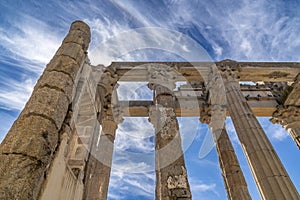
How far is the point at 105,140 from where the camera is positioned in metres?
12.3

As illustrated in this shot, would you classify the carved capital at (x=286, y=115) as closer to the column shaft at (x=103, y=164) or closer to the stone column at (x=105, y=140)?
the stone column at (x=105, y=140)

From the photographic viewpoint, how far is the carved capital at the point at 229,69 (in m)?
10.5

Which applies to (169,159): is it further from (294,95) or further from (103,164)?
(294,95)

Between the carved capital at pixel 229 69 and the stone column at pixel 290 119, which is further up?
the carved capital at pixel 229 69

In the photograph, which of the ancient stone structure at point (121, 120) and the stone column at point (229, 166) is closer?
the ancient stone structure at point (121, 120)

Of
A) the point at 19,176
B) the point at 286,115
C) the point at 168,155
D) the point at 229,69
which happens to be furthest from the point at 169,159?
Result: the point at 286,115

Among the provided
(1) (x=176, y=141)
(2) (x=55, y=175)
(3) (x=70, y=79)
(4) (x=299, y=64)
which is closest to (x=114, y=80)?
(1) (x=176, y=141)

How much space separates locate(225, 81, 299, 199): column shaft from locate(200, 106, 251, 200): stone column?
3.73 m

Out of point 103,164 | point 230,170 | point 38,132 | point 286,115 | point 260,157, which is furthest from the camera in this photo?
point 286,115

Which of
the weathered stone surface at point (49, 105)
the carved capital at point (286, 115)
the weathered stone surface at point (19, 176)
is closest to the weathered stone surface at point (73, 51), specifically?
the weathered stone surface at point (49, 105)

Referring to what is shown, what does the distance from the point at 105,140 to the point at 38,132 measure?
9.31 meters

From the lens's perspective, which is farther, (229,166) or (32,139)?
(229,166)

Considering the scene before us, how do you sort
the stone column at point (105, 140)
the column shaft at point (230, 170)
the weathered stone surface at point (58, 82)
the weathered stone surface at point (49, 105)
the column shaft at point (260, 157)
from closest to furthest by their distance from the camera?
the weathered stone surface at point (49, 105)
the weathered stone surface at point (58, 82)
the column shaft at point (260, 157)
the stone column at point (105, 140)
the column shaft at point (230, 170)

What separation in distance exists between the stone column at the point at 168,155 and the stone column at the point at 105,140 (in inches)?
99.8
